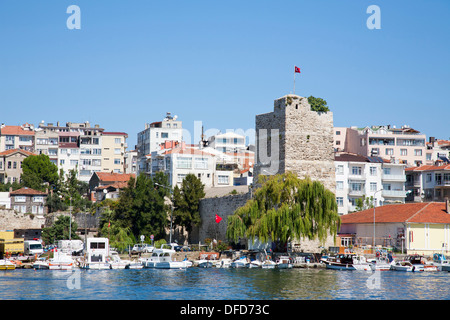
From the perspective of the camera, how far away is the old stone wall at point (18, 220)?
6494 centimetres

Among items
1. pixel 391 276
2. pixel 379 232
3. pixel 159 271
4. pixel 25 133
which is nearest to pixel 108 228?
pixel 159 271

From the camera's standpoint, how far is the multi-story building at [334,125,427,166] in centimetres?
7919

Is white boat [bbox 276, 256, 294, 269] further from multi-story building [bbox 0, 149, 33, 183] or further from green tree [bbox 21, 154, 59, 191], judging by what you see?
multi-story building [bbox 0, 149, 33, 183]

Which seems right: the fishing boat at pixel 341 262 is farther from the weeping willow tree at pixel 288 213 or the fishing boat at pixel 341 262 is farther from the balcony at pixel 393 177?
the balcony at pixel 393 177

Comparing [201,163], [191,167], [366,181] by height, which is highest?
[201,163]

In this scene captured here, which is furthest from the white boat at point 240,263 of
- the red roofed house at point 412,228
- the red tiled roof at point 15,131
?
the red tiled roof at point 15,131

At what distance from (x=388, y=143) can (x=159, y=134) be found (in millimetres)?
27884

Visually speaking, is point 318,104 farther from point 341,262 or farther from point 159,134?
point 159,134

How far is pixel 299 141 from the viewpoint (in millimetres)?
45000

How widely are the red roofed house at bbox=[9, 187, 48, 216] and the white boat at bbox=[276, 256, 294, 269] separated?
34273 mm

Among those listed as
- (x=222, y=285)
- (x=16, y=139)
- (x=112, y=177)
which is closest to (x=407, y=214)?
(x=222, y=285)

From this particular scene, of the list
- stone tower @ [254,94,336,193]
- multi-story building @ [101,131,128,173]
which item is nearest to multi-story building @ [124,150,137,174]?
multi-story building @ [101,131,128,173]

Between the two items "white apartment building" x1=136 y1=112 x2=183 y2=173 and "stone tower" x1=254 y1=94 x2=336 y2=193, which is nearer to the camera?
"stone tower" x1=254 y1=94 x2=336 y2=193
